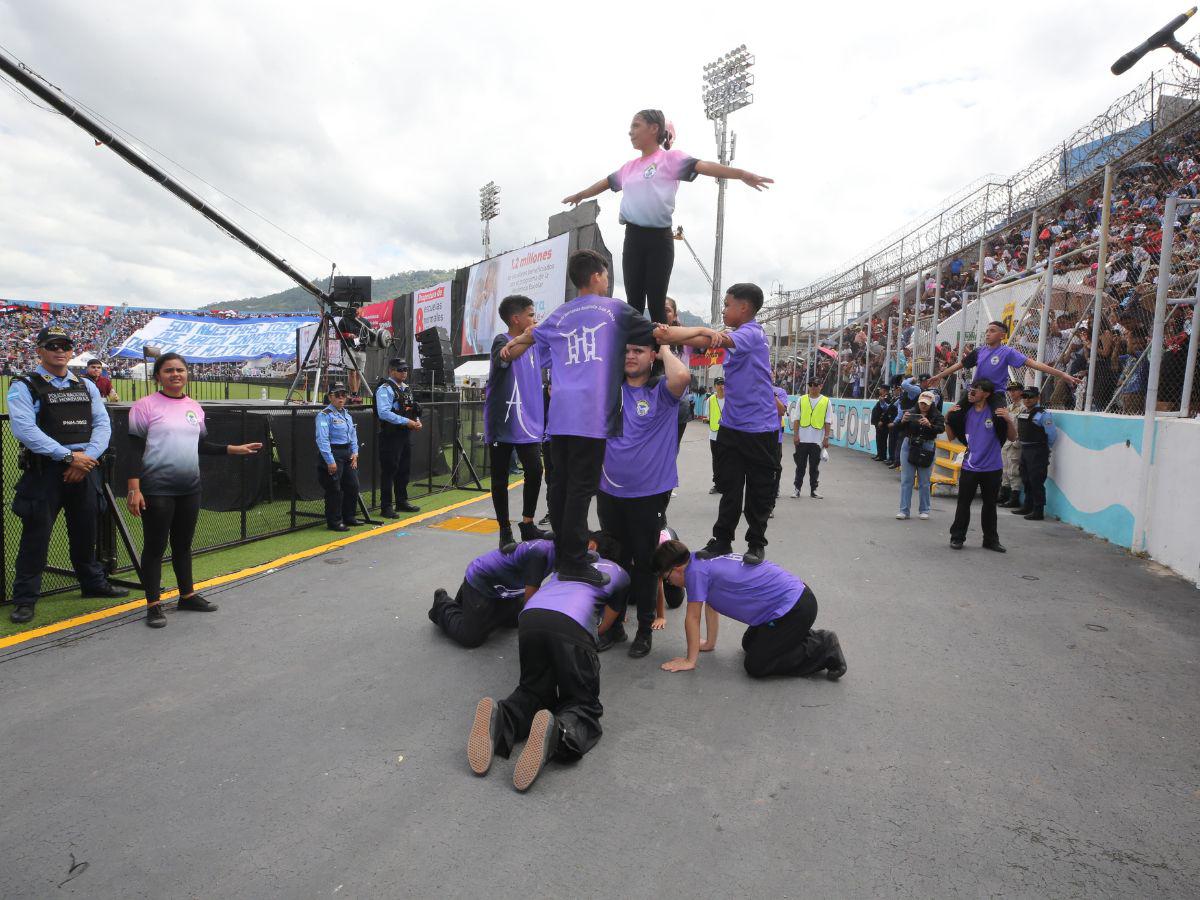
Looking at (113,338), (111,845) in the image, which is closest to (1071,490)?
(111,845)

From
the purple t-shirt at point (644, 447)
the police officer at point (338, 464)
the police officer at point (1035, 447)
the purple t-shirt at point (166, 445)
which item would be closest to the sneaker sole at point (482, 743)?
the purple t-shirt at point (644, 447)

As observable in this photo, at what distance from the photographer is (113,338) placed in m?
45.2

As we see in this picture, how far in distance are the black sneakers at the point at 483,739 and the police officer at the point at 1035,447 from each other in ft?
28.6

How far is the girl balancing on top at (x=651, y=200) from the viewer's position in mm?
4277

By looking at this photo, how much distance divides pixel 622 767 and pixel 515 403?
9.39ft

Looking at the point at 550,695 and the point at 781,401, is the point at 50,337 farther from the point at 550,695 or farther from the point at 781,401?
the point at 781,401

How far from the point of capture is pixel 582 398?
360 cm

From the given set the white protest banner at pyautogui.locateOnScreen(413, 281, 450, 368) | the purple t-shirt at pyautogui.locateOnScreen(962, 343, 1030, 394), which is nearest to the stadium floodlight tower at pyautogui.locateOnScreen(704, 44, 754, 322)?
the white protest banner at pyautogui.locateOnScreen(413, 281, 450, 368)

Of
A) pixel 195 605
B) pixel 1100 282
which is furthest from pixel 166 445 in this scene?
pixel 1100 282

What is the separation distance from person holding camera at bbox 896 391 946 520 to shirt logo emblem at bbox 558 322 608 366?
6.58 metres

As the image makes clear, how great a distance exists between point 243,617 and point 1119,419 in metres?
9.11

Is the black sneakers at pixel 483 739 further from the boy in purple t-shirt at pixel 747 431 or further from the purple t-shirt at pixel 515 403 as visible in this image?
the purple t-shirt at pixel 515 403

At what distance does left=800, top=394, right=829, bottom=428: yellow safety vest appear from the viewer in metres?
10.3

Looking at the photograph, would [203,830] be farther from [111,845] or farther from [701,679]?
[701,679]
